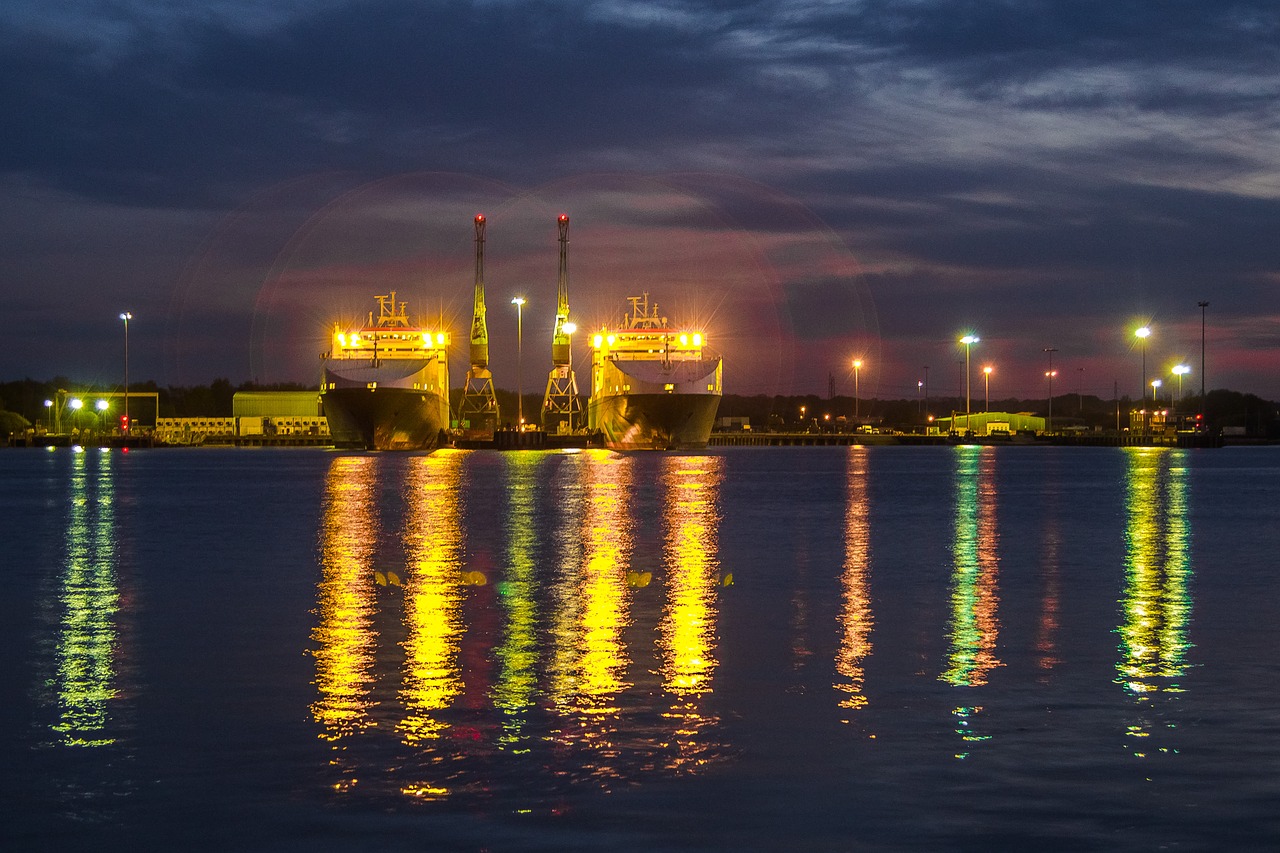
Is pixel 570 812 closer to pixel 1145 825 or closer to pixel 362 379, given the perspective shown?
pixel 1145 825

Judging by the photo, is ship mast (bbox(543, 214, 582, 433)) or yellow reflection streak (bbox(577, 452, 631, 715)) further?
ship mast (bbox(543, 214, 582, 433))

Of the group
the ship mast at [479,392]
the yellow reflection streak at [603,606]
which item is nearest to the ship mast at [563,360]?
the ship mast at [479,392]

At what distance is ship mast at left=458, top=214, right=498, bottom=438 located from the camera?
174m

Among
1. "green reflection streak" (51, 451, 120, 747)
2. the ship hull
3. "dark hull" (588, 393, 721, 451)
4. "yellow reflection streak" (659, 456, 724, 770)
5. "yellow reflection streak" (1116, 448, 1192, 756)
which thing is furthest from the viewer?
"dark hull" (588, 393, 721, 451)

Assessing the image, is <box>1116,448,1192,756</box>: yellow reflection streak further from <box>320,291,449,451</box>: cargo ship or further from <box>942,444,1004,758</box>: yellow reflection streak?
<box>320,291,449,451</box>: cargo ship

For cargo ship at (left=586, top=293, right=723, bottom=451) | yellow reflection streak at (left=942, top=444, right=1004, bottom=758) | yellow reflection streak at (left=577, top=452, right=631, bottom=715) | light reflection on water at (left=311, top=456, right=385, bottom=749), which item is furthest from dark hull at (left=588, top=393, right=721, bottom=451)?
light reflection on water at (left=311, top=456, right=385, bottom=749)

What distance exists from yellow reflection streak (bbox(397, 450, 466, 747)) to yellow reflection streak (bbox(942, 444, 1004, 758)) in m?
4.96

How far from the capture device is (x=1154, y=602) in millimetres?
23781

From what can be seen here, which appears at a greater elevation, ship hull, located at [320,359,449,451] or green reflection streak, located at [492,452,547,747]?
ship hull, located at [320,359,449,451]

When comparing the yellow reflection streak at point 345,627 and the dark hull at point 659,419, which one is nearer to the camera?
the yellow reflection streak at point 345,627

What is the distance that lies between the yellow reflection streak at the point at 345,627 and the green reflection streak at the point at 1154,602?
24.0 feet

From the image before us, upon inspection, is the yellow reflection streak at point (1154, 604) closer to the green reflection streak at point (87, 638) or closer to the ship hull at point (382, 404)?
the green reflection streak at point (87, 638)

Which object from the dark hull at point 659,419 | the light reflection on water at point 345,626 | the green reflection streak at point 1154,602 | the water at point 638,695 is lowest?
the green reflection streak at point 1154,602

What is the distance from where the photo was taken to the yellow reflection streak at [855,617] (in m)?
15.8
